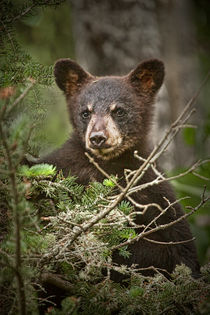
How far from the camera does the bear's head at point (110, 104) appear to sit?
3846mm

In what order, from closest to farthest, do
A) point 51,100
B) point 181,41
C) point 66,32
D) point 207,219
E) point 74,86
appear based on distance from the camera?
point 51,100 → point 74,86 → point 66,32 → point 207,219 → point 181,41

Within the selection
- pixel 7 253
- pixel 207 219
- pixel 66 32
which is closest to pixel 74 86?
pixel 7 253

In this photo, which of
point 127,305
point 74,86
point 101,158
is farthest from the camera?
point 74,86

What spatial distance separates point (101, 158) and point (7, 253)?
1.99 metres

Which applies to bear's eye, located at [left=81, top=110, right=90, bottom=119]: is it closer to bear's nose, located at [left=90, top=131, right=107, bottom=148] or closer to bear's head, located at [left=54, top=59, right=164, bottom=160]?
bear's head, located at [left=54, top=59, right=164, bottom=160]

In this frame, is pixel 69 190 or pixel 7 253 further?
pixel 69 190

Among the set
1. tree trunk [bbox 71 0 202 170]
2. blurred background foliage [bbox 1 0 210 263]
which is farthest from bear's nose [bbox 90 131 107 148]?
tree trunk [bbox 71 0 202 170]

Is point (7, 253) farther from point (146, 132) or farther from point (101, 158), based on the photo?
point (146, 132)

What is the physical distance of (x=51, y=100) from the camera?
3.36 meters

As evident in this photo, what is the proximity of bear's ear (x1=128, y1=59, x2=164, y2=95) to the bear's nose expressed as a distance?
1121 millimetres

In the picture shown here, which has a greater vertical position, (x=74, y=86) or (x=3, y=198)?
(x=74, y=86)

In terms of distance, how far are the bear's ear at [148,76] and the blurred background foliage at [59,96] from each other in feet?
2.82

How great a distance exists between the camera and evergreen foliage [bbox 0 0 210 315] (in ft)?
6.25

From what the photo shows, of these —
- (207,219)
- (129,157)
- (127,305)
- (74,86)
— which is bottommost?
(207,219)
